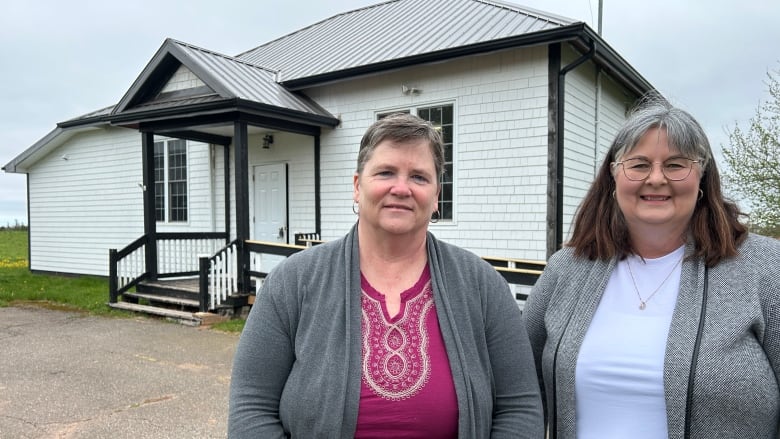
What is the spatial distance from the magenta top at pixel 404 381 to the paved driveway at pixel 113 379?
2.73 metres

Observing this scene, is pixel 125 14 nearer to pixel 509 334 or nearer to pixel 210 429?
pixel 210 429

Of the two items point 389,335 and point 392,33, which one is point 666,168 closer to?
point 389,335

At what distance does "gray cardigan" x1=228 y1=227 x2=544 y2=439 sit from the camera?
A: 151 centimetres

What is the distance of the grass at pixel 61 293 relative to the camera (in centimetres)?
870

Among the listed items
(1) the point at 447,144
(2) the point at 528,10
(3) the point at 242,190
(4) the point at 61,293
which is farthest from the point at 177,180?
(2) the point at 528,10

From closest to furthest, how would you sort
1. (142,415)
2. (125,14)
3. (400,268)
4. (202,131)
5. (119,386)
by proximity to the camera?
(400,268), (142,415), (119,386), (202,131), (125,14)

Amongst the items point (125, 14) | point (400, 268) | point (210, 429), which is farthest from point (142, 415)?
point (125, 14)

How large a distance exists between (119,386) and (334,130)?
5.12m

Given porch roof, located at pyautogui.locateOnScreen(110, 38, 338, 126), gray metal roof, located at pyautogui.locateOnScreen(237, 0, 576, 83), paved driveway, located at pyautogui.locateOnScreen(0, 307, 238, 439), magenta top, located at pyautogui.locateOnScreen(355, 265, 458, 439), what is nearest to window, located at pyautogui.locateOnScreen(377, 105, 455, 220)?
gray metal roof, located at pyautogui.locateOnScreen(237, 0, 576, 83)

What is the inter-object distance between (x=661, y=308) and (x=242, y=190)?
6.70 metres

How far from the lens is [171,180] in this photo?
11.1 m

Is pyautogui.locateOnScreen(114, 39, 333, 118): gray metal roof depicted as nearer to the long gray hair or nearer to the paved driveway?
the paved driveway

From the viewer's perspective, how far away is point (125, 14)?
17.8 m

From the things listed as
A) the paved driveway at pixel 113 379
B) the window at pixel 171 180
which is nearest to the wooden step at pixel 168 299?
the paved driveway at pixel 113 379
